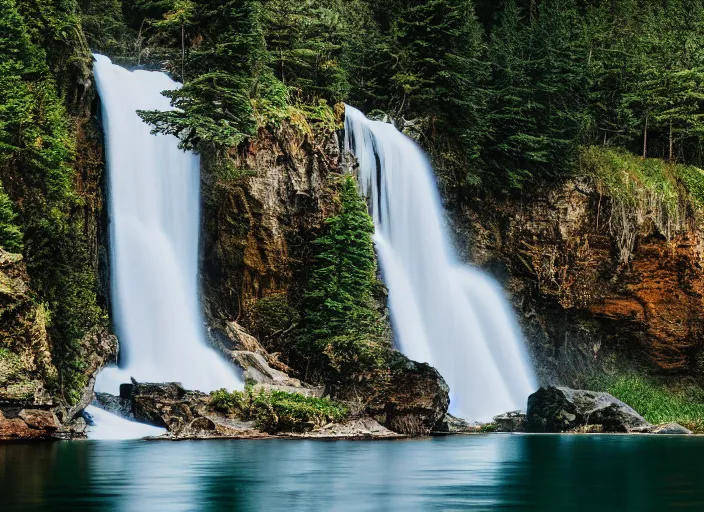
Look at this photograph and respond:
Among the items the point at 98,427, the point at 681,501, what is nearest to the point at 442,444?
the point at 98,427

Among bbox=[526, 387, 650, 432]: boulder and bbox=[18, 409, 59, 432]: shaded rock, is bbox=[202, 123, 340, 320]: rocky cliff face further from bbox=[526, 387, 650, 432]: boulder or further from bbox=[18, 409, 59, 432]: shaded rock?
bbox=[18, 409, 59, 432]: shaded rock

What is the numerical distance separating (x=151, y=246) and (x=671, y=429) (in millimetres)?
19474

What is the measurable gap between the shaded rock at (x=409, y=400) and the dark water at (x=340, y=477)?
4.30m

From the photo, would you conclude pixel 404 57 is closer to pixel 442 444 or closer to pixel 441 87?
pixel 441 87

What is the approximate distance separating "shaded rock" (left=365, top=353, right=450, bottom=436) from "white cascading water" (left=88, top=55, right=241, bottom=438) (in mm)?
4445

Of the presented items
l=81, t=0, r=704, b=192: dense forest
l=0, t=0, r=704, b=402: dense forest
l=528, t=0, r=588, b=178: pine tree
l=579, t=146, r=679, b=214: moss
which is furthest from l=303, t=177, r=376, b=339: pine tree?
l=579, t=146, r=679, b=214: moss

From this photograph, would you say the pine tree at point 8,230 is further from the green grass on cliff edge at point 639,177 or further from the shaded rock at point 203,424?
the green grass on cliff edge at point 639,177

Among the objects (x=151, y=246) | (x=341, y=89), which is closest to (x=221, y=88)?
(x=151, y=246)

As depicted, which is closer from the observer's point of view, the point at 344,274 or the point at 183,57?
the point at 344,274

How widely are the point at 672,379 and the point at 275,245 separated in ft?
64.9

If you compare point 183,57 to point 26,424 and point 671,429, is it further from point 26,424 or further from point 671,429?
point 671,429

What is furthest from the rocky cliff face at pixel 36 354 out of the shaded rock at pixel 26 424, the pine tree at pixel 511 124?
the pine tree at pixel 511 124

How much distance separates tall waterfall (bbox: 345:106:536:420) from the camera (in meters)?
37.6

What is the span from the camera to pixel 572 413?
35500mm
